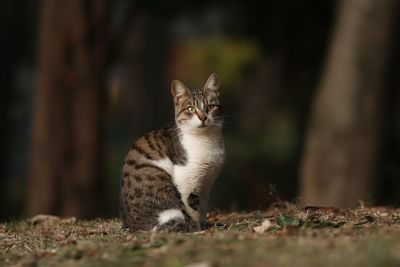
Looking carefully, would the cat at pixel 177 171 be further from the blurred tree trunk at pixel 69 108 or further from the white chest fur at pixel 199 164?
the blurred tree trunk at pixel 69 108

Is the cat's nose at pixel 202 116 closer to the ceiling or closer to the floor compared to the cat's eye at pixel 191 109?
closer to the floor

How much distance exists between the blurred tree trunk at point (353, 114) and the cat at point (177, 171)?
6.04m

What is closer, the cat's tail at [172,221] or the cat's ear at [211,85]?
the cat's tail at [172,221]

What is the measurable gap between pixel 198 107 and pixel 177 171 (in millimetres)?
615

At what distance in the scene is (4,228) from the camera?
28.9 feet

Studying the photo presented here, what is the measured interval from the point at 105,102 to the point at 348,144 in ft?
15.1

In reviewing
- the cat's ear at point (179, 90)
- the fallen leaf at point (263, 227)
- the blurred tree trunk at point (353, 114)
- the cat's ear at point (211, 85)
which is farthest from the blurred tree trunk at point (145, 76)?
the fallen leaf at point (263, 227)

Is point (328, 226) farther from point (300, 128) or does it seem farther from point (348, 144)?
point (300, 128)

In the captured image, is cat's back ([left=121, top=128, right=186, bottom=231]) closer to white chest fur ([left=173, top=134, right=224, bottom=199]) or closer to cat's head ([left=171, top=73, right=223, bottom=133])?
white chest fur ([left=173, top=134, right=224, bottom=199])

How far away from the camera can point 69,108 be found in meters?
15.4

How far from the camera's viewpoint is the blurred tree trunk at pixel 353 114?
13711 millimetres

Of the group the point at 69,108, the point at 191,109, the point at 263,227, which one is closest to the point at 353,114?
the point at 69,108

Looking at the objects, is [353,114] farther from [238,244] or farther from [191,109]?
[238,244]

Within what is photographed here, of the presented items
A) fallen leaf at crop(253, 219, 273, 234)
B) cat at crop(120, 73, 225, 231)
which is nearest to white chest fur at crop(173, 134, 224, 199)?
cat at crop(120, 73, 225, 231)
